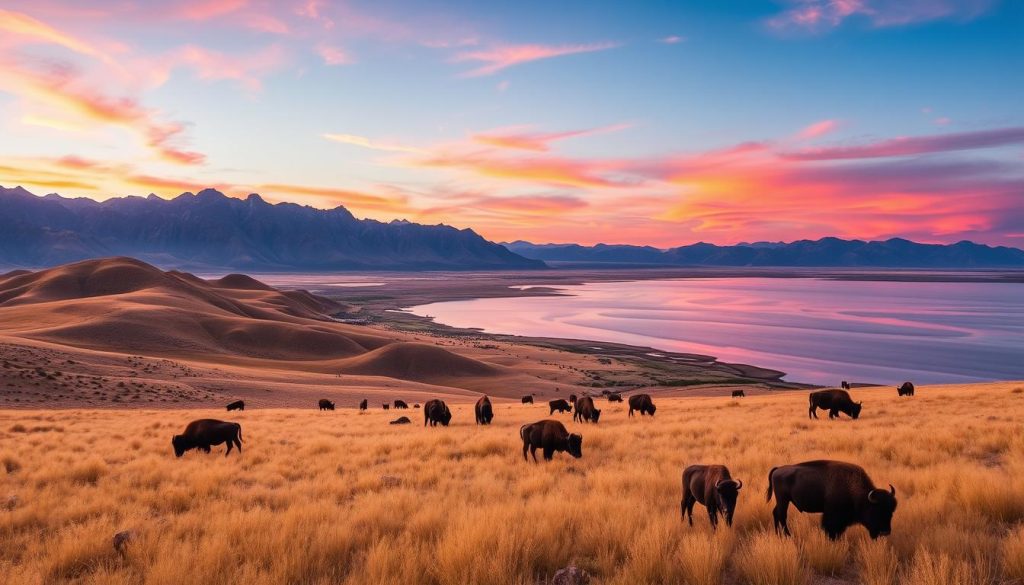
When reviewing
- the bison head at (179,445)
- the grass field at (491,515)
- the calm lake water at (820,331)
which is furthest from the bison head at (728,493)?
the calm lake water at (820,331)

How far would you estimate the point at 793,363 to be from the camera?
3403 inches

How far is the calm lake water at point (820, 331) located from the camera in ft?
263

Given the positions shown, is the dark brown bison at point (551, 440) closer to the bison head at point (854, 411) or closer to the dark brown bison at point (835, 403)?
the dark brown bison at point (835, 403)

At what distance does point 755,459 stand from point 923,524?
4.25 metres

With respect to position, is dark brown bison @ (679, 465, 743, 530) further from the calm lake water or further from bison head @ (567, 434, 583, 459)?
the calm lake water

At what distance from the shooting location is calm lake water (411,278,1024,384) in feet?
263

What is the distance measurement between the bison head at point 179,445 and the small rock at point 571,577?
43.1ft

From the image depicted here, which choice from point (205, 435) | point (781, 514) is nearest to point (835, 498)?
point (781, 514)

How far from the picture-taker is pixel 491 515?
290 inches

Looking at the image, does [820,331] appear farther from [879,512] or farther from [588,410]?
[879,512]

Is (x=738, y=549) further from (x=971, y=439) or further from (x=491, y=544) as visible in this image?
(x=971, y=439)

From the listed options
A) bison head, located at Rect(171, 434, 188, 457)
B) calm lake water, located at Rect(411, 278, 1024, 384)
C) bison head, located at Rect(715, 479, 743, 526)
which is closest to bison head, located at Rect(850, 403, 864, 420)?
bison head, located at Rect(715, 479, 743, 526)

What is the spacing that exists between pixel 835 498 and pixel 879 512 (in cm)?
43

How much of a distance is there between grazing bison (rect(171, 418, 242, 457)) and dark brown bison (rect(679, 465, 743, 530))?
12.4 meters
